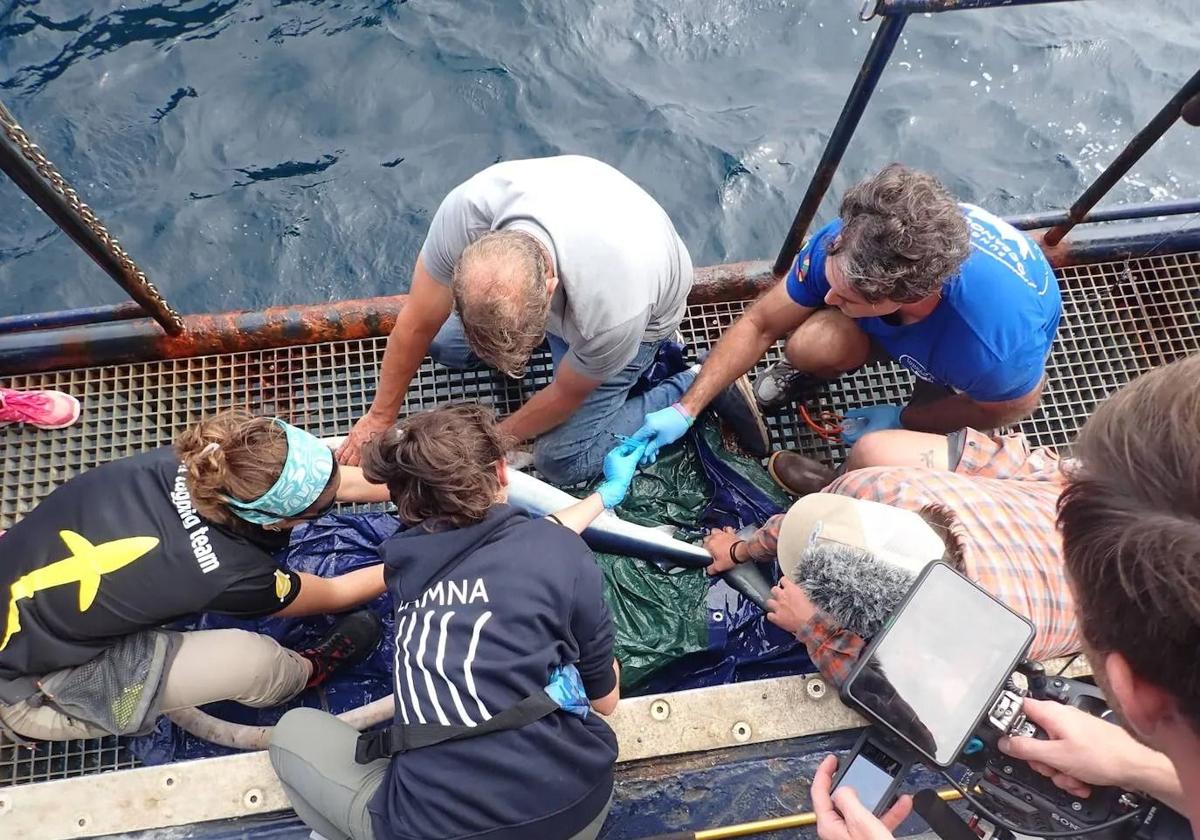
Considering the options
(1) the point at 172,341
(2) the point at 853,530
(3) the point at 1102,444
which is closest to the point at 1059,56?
(2) the point at 853,530

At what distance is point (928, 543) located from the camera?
6.47 feet

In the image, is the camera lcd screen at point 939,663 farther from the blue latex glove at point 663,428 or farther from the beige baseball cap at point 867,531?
the blue latex glove at point 663,428

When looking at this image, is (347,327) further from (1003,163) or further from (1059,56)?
(1059,56)

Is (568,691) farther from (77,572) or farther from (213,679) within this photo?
(77,572)

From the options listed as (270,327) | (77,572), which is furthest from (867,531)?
(270,327)

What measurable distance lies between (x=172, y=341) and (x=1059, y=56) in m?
4.82

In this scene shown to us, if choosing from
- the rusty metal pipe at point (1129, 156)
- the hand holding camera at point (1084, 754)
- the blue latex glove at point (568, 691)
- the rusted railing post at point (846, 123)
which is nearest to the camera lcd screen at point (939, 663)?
the hand holding camera at point (1084, 754)

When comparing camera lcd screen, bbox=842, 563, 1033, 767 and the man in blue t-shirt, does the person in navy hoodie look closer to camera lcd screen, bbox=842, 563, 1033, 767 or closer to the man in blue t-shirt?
camera lcd screen, bbox=842, 563, 1033, 767

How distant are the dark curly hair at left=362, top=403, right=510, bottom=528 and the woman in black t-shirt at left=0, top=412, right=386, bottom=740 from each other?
28 cm

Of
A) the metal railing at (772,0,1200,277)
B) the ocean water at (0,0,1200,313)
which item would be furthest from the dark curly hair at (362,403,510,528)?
the ocean water at (0,0,1200,313)

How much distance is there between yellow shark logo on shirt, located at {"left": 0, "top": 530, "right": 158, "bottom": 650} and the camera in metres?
2.08

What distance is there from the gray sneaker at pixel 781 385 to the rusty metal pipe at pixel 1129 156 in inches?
47.9

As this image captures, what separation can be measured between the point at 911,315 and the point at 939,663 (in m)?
1.25

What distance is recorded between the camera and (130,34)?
4129 millimetres
